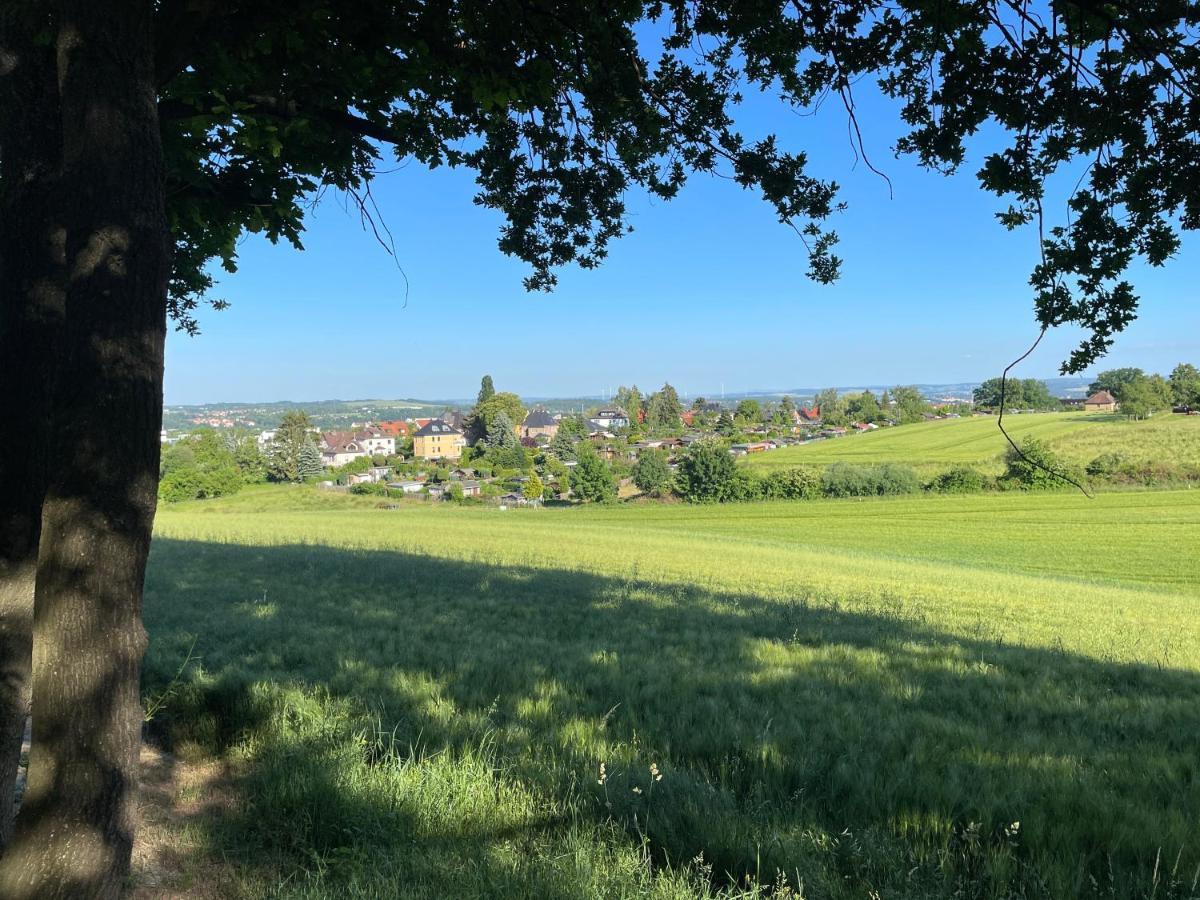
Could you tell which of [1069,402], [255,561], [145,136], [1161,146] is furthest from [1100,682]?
[1069,402]

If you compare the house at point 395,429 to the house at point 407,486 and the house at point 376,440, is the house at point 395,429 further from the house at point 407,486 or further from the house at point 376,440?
the house at point 407,486

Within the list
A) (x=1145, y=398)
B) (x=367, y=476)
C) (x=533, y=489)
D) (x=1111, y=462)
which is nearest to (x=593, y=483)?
(x=533, y=489)

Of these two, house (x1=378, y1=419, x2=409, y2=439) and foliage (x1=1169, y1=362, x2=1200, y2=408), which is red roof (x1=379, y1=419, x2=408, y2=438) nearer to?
house (x1=378, y1=419, x2=409, y2=439)

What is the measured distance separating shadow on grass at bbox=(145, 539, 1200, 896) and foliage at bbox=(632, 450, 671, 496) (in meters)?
75.4

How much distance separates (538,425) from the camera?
567 ft

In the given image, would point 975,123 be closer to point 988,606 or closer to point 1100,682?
point 1100,682

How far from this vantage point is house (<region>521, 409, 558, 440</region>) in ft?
545

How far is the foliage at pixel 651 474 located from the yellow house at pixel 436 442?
3208 inches

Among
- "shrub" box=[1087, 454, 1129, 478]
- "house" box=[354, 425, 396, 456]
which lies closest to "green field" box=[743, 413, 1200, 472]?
"shrub" box=[1087, 454, 1129, 478]

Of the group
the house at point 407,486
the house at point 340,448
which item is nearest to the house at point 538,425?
the house at point 340,448

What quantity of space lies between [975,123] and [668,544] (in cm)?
2494

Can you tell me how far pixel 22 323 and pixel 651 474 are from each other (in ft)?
275

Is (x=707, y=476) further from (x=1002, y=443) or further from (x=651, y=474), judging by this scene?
(x=1002, y=443)

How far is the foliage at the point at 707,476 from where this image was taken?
73.2m
